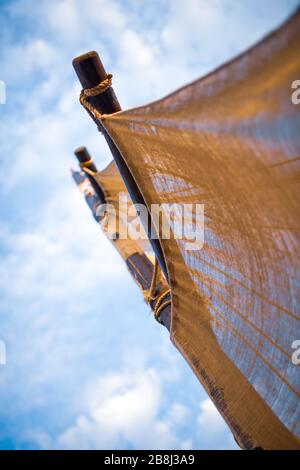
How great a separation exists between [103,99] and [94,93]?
8 cm

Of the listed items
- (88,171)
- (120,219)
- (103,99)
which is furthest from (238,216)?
(88,171)

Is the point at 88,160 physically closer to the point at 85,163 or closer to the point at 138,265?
the point at 85,163

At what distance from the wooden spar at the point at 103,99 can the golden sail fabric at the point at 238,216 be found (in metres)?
0.14

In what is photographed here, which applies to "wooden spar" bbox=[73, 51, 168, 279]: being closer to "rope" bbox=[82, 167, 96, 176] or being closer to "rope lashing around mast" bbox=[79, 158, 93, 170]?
"rope" bbox=[82, 167, 96, 176]

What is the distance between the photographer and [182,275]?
99.1 inches

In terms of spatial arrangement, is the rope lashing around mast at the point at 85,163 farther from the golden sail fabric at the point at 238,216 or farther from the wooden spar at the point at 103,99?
the golden sail fabric at the point at 238,216

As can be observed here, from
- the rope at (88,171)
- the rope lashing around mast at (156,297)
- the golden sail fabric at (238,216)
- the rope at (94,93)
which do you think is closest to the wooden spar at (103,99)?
the rope at (94,93)

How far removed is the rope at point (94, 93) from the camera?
2.06 metres

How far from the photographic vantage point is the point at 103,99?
2133 mm

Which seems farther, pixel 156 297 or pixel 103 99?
pixel 156 297

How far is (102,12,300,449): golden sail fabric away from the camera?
3.44 feet

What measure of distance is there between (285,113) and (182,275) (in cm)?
169

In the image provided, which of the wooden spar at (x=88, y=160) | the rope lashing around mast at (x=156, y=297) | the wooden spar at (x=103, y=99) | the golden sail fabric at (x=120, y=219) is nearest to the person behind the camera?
the wooden spar at (x=103, y=99)

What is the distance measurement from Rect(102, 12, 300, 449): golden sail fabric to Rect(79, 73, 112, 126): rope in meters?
0.19
